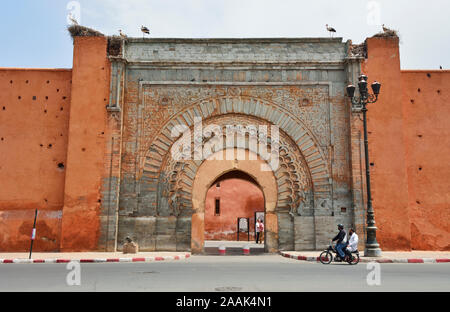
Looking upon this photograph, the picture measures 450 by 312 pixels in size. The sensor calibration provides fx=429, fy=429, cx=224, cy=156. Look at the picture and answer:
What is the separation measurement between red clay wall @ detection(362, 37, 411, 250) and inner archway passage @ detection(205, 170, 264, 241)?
1223cm

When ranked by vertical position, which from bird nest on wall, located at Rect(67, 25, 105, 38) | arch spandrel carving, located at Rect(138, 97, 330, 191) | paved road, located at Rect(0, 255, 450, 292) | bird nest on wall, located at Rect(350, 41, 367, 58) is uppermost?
bird nest on wall, located at Rect(67, 25, 105, 38)

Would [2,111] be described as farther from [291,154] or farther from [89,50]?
[291,154]

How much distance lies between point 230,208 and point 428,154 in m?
13.6

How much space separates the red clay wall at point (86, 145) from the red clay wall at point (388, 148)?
8002 mm

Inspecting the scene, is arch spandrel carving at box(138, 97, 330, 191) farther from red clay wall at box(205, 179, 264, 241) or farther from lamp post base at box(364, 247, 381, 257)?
red clay wall at box(205, 179, 264, 241)

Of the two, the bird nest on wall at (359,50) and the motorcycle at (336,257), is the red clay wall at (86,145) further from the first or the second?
the bird nest on wall at (359,50)

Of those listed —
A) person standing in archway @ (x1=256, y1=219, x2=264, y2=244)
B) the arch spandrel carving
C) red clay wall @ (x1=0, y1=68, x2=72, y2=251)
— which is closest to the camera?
red clay wall @ (x1=0, y1=68, x2=72, y2=251)

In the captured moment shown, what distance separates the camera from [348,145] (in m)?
12.8

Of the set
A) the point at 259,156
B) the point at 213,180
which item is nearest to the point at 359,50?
the point at 259,156

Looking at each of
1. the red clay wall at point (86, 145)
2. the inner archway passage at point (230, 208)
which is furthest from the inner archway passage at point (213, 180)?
the inner archway passage at point (230, 208)

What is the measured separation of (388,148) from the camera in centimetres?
1267

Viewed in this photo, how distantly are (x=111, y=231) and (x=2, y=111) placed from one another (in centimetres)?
517

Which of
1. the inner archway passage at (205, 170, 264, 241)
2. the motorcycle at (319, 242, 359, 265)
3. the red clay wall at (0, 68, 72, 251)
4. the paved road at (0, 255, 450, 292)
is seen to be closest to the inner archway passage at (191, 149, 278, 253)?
the motorcycle at (319, 242, 359, 265)

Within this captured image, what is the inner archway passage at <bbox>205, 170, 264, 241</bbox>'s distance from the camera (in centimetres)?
2459
